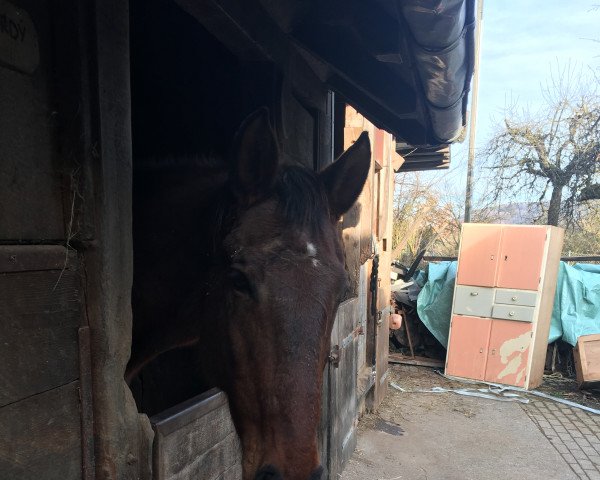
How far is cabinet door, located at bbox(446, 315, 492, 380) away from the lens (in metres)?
7.38

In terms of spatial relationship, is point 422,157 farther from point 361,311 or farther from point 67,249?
point 67,249

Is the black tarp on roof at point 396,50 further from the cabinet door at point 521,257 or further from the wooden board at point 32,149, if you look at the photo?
the cabinet door at point 521,257

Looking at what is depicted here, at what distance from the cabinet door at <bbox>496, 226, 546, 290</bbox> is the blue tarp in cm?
96

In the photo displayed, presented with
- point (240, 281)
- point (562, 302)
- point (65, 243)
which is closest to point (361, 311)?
point (240, 281)

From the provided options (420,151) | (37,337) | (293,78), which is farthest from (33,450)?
(420,151)

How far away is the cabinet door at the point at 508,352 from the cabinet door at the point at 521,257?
681 mm

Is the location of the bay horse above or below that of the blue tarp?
above

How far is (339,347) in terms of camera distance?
376cm

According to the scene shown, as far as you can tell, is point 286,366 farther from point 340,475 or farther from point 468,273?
point 468,273

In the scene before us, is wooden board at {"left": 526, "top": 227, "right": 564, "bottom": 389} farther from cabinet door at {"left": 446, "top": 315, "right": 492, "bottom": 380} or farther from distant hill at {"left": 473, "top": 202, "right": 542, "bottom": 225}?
distant hill at {"left": 473, "top": 202, "right": 542, "bottom": 225}

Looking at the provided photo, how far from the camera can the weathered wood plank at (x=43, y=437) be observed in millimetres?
900

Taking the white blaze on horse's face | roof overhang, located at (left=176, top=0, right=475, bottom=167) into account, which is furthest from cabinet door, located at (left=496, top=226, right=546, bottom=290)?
the white blaze on horse's face

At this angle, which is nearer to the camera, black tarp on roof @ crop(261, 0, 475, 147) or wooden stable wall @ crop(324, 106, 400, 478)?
black tarp on roof @ crop(261, 0, 475, 147)

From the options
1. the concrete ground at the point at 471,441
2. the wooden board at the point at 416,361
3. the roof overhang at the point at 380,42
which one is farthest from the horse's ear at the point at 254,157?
the wooden board at the point at 416,361
